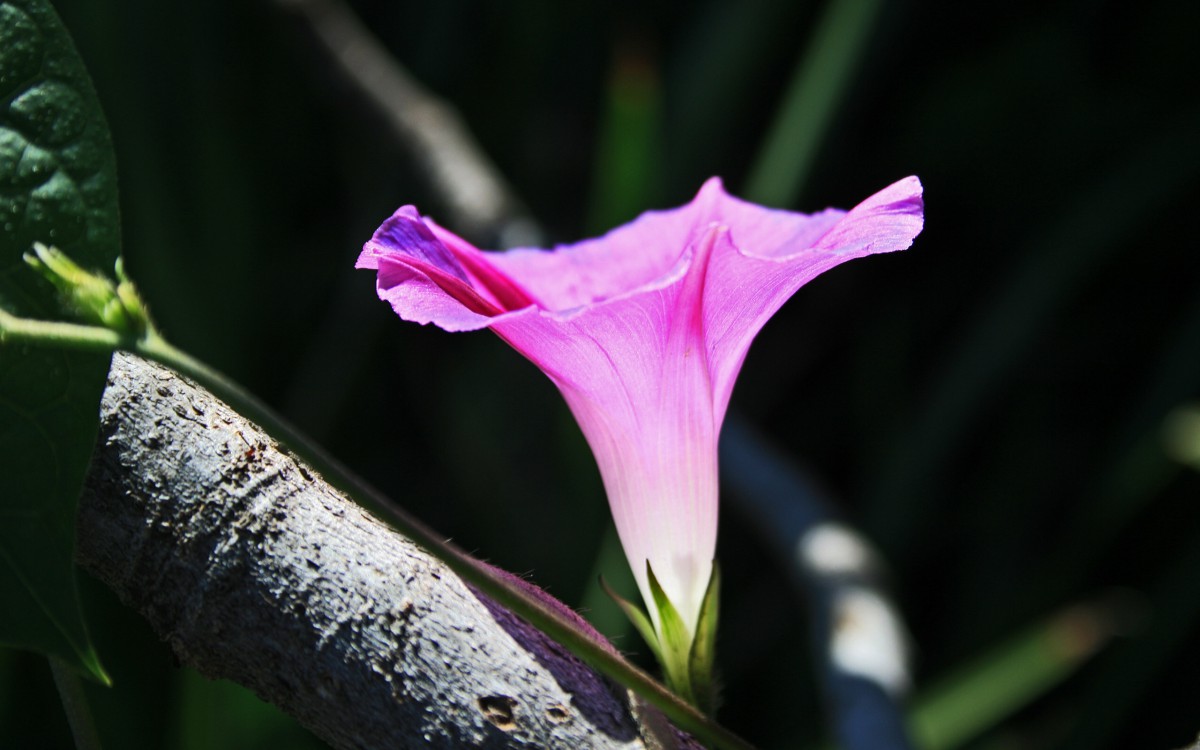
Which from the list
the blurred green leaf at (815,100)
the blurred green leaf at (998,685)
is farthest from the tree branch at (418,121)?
the blurred green leaf at (998,685)

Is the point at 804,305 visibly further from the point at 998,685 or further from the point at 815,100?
the point at 998,685

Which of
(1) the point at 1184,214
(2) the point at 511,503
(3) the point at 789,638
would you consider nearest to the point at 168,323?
(2) the point at 511,503

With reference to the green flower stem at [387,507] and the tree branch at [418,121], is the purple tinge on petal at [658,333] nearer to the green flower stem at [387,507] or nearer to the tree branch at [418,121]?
the green flower stem at [387,507]

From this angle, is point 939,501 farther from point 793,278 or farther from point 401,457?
point 793,278

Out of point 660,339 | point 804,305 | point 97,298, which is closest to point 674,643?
point 660,339

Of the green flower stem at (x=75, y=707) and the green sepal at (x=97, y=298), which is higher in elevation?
the green sepal at (x=97, y=298)

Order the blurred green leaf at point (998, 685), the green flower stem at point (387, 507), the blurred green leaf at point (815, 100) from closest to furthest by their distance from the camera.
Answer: the green flower stem at point (387, 507), the blurred green leaf at point (998, 685), the blurred green leaf at point (815, 100)
